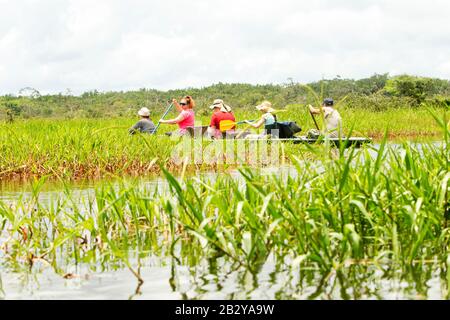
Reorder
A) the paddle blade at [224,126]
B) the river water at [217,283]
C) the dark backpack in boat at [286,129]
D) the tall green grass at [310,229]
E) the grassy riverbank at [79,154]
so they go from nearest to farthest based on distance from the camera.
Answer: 1. the river water at [217,283]
2. the tall green grass at [310,229]
3. the grassy riverbank at [79,154]
4. the dark backpack in boat at [286,129]
5. the paddle blade at [224,126]

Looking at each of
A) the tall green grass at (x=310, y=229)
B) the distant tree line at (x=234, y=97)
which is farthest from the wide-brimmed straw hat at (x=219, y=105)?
the distant tree line at (x=234, y=97)

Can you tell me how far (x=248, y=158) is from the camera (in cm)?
1184

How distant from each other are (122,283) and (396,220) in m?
1.67

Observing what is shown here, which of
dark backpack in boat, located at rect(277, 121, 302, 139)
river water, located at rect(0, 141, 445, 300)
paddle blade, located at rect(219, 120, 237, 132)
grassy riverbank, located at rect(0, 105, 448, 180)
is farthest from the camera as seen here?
paddle blade, located at rect(219, 120, 237, 132)

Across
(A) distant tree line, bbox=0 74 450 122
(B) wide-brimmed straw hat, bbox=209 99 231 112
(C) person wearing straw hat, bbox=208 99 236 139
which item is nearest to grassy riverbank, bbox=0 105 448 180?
(C) person wearing straw hat, bbox=208 99 236 139

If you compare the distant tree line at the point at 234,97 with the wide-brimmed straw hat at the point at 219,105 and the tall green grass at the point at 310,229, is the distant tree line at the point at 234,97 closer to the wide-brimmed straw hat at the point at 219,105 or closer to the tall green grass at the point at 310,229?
the wide-brimmed straw hat at the point at 219,105

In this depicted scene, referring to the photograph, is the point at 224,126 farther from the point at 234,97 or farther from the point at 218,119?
the point at 234,97

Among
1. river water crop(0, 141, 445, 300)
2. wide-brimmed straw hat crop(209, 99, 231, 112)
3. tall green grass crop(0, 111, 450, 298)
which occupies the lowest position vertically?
river water crop(0, 141, 445, 300)

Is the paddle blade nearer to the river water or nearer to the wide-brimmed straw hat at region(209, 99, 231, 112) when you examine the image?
the wide-brimmed straw hat at region(209, 99, 231, 112)

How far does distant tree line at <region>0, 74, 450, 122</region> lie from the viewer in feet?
129

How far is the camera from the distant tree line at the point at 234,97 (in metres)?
39.2

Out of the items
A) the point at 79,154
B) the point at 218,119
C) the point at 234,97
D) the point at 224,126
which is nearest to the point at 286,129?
the point at 224,126

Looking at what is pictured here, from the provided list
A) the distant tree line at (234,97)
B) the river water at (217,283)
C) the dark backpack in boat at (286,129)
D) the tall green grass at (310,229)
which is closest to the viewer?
the river water at (217,283)
